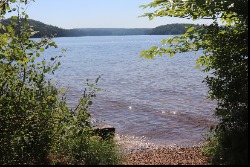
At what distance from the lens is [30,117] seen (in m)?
7.43

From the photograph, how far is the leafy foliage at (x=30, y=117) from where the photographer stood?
23.4 feet

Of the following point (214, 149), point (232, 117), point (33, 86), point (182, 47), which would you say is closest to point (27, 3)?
point (33, 86)

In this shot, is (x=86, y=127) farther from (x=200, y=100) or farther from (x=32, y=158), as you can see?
(x=200, y=100)

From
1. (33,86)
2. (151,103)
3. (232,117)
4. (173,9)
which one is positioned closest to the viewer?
(232,117)

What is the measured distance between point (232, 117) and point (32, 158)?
4555mm

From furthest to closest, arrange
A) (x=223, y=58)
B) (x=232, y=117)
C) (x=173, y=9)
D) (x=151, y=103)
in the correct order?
1. (x=151, y=103)
2. (x=173, y=9)
3. (x=223, y=58)
4. (x=232, y=117)

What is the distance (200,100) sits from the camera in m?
27.5

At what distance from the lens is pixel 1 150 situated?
701 centimetres

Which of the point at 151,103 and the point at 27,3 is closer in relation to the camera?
the point at 27,3

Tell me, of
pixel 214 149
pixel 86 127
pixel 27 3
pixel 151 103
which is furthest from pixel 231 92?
pixel 151 103

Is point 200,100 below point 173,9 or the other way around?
below

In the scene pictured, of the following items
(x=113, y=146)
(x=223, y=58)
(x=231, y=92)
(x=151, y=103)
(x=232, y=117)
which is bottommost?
(x=151, y=103)

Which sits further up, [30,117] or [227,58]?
[227,58]

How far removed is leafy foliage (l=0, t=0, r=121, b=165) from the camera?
7.12 metres
